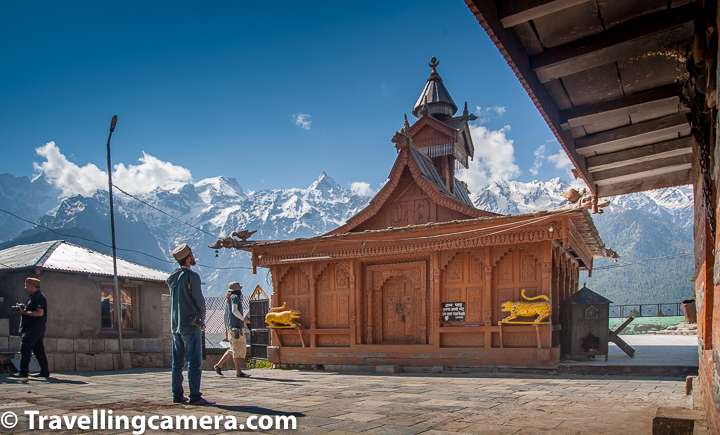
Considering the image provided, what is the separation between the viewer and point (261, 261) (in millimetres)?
14578

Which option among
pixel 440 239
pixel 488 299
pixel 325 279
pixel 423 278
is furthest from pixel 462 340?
pixel 325 279

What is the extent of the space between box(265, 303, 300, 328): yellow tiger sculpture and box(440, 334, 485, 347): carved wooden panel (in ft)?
13.6

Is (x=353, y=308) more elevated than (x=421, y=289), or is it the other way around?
(x=421, y=289)

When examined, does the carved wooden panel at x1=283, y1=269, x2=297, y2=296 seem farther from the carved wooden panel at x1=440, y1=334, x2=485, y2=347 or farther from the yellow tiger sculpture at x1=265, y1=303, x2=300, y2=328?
the carved wooden panel at x1=440, y1=334, x2=485, y2=347

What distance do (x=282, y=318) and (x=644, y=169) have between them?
9899 millimetres

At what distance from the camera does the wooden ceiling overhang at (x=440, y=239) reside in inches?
415

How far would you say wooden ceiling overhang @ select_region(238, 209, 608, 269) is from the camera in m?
10.5

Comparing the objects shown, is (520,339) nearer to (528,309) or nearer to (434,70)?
(528,309)

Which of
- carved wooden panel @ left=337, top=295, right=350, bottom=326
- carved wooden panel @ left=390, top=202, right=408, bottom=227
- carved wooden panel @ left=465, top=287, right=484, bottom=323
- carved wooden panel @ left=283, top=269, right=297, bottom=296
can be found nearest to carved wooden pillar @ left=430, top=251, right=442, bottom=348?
carved wooden panel @ left=465, top=287, right=484, bottom=323

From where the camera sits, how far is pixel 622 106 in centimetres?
483

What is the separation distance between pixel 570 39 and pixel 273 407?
4.62 m

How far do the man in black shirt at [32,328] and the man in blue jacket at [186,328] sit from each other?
4381 mm

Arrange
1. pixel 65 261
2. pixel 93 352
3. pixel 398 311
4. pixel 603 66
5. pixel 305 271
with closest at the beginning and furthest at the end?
pixel 603 66 → pixel 398 311 → pixel 305 271 → pixel 93 352 → pixel 65 261

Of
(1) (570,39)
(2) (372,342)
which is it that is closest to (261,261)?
(2) (372,342)
